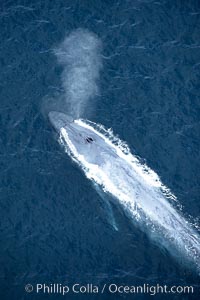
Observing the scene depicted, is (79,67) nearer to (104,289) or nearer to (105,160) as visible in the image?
(105,160)

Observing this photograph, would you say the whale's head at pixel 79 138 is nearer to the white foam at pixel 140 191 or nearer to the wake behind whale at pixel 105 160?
the wake behind whale at pixel 105 160

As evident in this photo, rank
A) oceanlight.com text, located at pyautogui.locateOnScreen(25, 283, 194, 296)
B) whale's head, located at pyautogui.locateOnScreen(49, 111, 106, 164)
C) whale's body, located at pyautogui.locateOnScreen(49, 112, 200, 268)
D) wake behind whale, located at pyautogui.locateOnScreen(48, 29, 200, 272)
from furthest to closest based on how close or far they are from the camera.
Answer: whale's head, located at pyautogui.locateOnScreen(49, 111, 106, 164)
wake behind whale, located at pyautogui.locateOnScreen(48, 29, 200, 272)
whale's body, located at pyautogui.locateOnScreen(49, 112, 200, 268)
oceanlight.com text, located at pyautogui.locateOnScreen(25, 283, 194, 296)

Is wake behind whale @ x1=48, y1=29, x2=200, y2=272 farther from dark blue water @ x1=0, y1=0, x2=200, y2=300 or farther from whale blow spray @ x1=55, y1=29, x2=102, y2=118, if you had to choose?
dark blue water @ x1=0, y1=0, x2=200, y2=300

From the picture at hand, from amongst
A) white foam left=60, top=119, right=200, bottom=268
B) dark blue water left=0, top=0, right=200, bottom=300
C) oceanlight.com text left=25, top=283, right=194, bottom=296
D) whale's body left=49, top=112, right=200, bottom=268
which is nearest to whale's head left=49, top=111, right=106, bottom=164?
whale's body left=49, top=112, right=200, bottom=268

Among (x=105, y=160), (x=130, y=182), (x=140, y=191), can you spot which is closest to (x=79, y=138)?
(x=105, y=160)

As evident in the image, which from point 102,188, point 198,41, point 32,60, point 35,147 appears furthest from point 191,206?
point 32,60

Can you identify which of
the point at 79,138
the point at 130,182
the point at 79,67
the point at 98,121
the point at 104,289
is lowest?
the point at 104,289

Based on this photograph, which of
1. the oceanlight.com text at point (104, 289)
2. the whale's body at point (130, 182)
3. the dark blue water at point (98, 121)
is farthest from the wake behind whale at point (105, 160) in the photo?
the oceanlight.com text at point (104, 289)

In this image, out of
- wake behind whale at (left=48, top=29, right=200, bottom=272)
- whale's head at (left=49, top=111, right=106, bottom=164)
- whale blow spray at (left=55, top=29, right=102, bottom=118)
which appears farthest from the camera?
whale blow spray at (left=55, top=29, right=102, bottom=118)
